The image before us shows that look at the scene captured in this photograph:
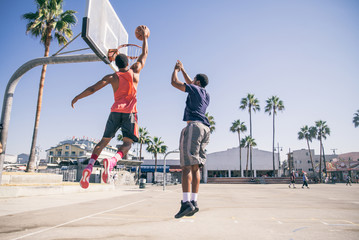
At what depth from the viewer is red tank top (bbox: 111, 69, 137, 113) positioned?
301 cm

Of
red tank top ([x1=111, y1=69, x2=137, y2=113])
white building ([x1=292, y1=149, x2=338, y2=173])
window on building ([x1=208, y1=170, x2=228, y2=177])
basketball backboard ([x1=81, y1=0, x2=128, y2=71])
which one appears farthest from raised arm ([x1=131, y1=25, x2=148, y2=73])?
white building ([x1=292, y1=149, x2=338, y2=173])

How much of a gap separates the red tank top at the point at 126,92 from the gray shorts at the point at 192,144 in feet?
3.00

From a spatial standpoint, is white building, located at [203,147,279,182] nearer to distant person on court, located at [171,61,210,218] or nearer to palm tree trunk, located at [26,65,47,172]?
palm tree trunk, located at [26,65,47,172]

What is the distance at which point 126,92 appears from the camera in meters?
3.06

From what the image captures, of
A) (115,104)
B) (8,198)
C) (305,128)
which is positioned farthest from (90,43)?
(305,128)

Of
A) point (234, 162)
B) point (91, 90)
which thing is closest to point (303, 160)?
point (234, 162)

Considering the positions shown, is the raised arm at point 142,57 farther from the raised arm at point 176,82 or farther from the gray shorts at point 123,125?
the gray shorts at point 123,125

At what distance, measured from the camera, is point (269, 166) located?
228 ft

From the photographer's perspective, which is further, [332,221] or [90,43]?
[332,221]

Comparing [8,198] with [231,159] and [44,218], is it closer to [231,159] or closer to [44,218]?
[44,218]

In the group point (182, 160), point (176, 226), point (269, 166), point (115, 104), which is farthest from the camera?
point (269, 166)

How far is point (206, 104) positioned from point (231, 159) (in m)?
69.3

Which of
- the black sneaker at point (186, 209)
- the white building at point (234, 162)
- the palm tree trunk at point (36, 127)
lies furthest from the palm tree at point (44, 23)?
the white building at point (234, 162)

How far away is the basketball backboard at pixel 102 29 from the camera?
362cm
